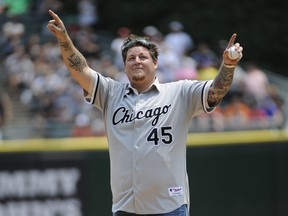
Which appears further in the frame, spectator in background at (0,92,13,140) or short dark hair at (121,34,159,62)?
spectator in background at (0,92,13,140)

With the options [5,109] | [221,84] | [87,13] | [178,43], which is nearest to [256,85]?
[178,43]

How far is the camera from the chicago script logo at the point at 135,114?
6.06m

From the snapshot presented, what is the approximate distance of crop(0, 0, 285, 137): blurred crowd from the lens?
12807 mm

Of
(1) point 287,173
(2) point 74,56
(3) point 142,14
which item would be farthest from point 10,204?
(3) point 142,14

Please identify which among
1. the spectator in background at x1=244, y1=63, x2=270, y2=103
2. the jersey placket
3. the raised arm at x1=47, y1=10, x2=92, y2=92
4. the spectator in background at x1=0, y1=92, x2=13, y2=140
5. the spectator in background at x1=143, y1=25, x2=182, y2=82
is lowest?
the jersey placket

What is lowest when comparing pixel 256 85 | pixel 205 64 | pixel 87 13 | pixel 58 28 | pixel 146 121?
pixel 146 121

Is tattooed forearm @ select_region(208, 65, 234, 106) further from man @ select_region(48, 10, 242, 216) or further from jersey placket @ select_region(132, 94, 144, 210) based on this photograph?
jersey placket @ select_region(132, 94, 144, 210)

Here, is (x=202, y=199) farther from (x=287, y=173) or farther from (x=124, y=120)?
(x=124, y=120)

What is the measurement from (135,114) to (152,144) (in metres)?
0.26

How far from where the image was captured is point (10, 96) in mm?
15242

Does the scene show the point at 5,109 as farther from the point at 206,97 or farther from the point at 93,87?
the point at 206,97

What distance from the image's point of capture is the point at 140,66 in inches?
240

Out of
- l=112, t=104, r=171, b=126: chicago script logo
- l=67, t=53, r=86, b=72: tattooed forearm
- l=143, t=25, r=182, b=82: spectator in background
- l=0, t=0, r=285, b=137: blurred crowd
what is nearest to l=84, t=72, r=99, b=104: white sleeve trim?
l=67, t=53, r=86, b=72: tattooed forearm

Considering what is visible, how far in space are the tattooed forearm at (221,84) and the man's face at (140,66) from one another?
475mm
